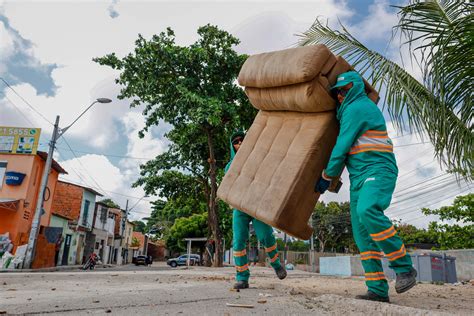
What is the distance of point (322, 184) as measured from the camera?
291 cm

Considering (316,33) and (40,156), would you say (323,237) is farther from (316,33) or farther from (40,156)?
(316,33)

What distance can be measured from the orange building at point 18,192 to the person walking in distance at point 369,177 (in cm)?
1910

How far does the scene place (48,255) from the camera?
766 inches

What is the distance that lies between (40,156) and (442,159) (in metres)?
20.8

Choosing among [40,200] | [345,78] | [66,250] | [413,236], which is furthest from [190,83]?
[413,236]

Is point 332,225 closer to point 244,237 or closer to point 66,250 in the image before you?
point 66,250

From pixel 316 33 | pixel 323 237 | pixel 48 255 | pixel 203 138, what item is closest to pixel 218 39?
pixel 203 138

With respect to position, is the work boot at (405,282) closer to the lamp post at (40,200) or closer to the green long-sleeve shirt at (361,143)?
the green long-sleeve shirt at (361,143)

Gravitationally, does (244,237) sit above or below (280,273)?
above

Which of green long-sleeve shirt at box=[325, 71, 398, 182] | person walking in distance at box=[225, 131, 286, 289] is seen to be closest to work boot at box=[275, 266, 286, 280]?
person walking in distance at box=[225, 131, 286, 289]

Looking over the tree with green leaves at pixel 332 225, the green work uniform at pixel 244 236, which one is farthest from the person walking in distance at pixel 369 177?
the tree with green leaves at pixel 332 225

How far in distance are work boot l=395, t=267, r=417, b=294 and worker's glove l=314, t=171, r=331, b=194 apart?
2.74 ft

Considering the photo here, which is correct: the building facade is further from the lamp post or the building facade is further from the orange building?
the lamp post

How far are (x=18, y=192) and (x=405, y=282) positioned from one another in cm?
2077
